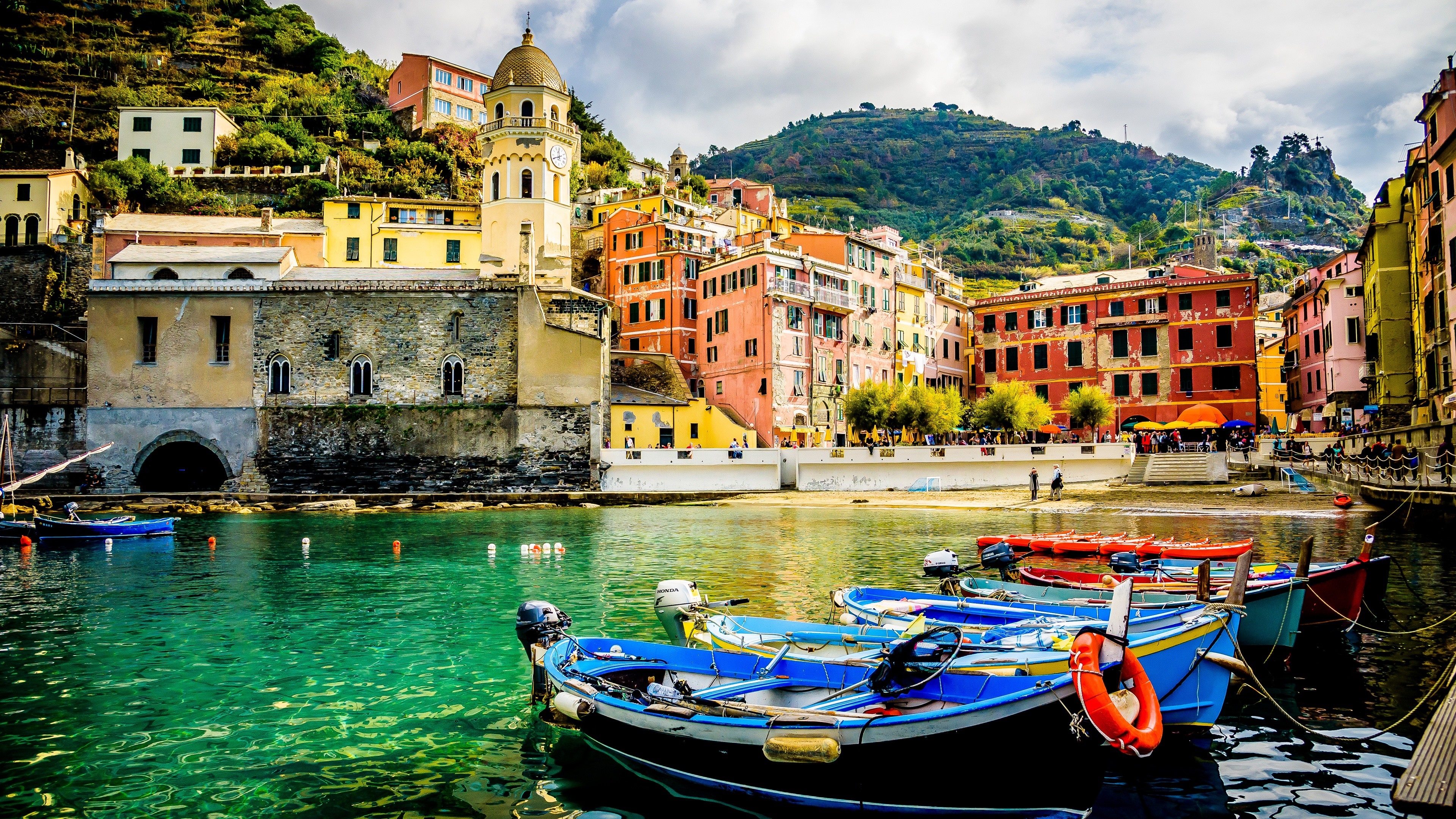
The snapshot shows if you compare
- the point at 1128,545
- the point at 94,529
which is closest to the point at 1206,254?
the point at 1128,545

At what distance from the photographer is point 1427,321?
108ft

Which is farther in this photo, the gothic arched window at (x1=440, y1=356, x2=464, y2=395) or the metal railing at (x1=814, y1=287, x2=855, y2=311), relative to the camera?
the metal railing at (x1=814, y1=287, x2=855, y2=311)

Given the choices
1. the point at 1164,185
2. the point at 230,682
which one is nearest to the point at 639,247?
the point at 230,682

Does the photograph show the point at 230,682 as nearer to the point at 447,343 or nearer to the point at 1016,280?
the point at 447,343

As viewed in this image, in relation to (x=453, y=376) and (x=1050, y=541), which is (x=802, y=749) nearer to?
(x=1050, y=541)

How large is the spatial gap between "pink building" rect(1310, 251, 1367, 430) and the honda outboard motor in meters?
37.6

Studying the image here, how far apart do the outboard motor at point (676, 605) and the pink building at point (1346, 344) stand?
45228 mm

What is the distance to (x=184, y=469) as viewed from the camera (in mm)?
47969

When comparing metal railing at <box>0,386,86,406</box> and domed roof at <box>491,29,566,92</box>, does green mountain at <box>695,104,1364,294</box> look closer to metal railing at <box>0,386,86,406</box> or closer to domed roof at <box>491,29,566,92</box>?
domed roof at <box>491,29,566,92</box>

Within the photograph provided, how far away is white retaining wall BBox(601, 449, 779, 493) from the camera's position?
44.7m

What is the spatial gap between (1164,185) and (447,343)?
535 ft

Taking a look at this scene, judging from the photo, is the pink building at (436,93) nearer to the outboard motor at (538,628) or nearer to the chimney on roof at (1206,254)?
the chimney on roof at (1206,254)

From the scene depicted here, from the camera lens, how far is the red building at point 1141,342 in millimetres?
51750

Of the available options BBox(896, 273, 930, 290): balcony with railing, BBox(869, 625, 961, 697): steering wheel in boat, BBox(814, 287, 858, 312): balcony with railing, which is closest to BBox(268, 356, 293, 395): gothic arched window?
BBox(814, 287, 858, 312): balcony with railing
